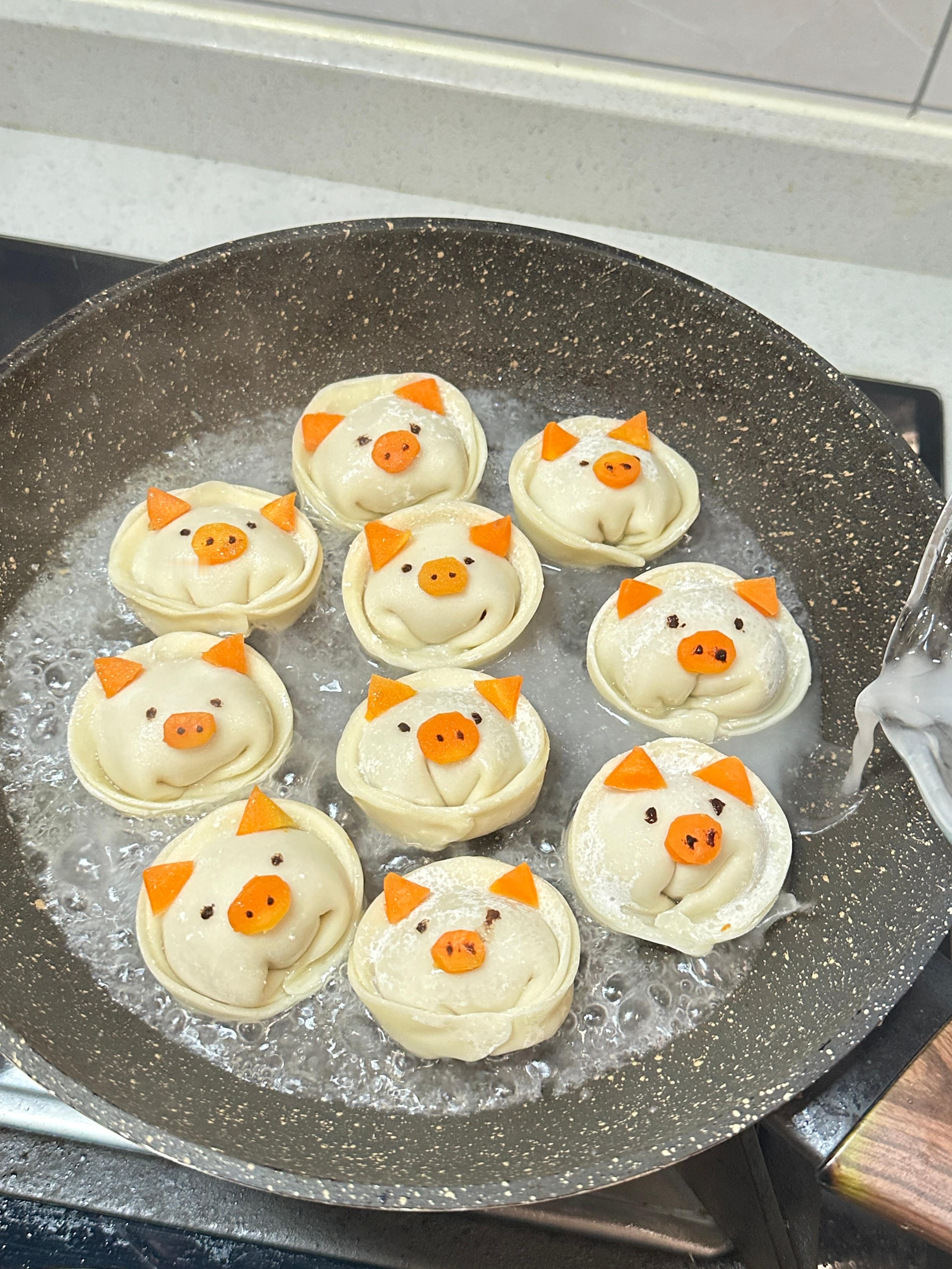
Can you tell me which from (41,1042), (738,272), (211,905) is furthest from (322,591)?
(738,272)

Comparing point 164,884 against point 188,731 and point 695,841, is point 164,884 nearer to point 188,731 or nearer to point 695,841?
point 188,731

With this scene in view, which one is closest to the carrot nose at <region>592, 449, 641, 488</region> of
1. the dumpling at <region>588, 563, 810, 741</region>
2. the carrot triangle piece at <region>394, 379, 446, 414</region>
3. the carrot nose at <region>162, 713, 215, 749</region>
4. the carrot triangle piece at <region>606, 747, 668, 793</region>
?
the dumpling at <region>588, 563, 810, 741</region>

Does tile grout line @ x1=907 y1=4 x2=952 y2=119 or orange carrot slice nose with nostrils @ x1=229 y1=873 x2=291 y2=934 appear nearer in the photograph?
orange carrot slice nose with nostrils @ x1=229 y1=873 x2=291 y2=934

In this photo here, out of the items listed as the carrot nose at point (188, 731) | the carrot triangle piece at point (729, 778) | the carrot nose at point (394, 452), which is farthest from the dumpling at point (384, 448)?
the carrot triangle piece at point (729, 778)

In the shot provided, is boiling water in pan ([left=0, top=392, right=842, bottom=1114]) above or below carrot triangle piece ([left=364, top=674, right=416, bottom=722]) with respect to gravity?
below

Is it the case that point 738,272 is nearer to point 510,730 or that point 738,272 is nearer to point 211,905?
point 510,730

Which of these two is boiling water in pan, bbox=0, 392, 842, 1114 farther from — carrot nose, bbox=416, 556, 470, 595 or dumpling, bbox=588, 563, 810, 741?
carrot nose, bbox=416, 556, 470, 595

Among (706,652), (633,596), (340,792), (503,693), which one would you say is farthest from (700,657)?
(340,792)
